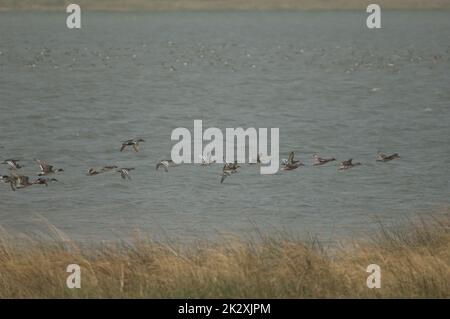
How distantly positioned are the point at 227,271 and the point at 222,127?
2174 centimetres

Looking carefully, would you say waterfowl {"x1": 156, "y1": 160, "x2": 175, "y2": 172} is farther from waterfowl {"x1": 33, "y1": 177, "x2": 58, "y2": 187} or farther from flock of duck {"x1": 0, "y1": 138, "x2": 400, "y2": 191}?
waterfowl {"x1": 33, "y1": 177, "x2": 58, "y2": 187}

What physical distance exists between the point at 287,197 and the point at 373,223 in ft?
10.6

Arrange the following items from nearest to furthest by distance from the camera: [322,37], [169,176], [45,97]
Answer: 1. [169,176]
2. [45,97]
3. [322,37]

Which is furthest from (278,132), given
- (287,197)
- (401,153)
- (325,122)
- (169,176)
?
(287,197)

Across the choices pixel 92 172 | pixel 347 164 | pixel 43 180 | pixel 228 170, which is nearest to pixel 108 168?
pixel 92 172

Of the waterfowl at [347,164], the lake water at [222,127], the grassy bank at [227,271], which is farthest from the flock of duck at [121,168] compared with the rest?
the grassy bank at [227,271]

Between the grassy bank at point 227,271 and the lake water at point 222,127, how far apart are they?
3.33 metres

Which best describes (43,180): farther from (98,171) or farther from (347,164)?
(347,164)

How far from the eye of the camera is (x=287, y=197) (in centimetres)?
1973

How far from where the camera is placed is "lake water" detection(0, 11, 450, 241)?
1792cm

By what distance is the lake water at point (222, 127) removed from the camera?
17922 mm
